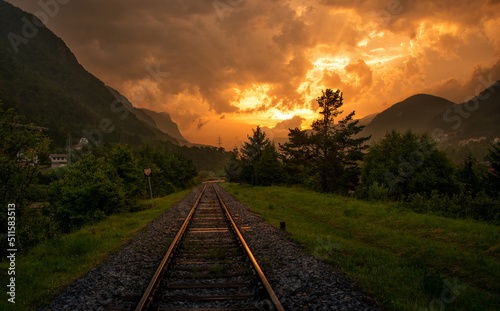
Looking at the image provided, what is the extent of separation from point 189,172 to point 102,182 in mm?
49674

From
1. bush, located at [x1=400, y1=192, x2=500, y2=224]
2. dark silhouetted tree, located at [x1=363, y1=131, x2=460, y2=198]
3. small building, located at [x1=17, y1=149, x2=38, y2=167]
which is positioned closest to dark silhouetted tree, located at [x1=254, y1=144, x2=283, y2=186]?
dark silhouetted tree, located at [x1=363, y1=131, x2=460, y2=198]

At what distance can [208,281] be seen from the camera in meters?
5.72

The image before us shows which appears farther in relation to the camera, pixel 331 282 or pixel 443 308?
pixel 331 282

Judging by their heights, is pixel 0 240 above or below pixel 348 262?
above

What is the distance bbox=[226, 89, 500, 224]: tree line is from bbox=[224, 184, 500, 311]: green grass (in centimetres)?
383

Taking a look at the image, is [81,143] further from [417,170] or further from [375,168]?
[417,170]

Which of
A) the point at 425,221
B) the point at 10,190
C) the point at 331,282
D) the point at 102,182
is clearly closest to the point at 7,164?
the point at 10,190

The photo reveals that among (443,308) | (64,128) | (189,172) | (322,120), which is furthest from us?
(64,128)

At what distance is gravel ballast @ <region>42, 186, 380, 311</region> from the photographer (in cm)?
484

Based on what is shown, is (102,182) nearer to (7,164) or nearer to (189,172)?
(7,164)

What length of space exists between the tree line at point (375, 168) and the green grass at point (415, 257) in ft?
12.6

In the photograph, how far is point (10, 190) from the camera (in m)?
9.00

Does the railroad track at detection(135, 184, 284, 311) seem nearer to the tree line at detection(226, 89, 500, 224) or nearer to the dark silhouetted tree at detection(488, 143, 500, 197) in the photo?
the tree line at detection(226, 89, 500, 224)

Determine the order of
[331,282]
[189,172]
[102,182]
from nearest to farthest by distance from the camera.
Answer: [331,282]
[102,182]
[189,172]
